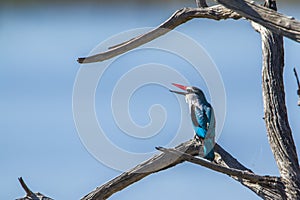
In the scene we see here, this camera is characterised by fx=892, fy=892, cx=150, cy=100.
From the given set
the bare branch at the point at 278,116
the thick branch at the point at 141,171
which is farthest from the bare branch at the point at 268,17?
the thick branch at the point at 141,171

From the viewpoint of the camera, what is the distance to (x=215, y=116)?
3.74 metres

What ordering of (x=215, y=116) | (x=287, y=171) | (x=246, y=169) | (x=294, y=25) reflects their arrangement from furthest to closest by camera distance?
(x=215, y=116), (x=246, y=169), (x=287, y=171), (x=294, y=25)

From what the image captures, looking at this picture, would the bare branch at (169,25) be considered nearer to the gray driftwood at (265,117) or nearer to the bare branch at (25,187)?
the gray driftwood at (265,117)

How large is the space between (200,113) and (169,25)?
96 centimetres

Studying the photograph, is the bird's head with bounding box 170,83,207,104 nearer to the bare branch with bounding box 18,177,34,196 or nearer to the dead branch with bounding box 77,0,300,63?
the dead branch with bounding box 77,0,300,63

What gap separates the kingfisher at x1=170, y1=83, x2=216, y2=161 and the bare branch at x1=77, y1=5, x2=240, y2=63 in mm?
437

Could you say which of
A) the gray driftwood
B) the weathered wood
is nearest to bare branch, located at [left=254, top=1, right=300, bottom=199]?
the gray driftwood

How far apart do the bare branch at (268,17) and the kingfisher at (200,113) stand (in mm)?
711

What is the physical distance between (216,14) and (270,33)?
236 mm

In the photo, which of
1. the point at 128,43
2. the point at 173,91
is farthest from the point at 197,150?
the point at 173,91

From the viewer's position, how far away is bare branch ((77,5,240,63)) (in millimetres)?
3006

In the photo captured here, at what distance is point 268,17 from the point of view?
2633mm

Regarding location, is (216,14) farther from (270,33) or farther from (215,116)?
(215,116)

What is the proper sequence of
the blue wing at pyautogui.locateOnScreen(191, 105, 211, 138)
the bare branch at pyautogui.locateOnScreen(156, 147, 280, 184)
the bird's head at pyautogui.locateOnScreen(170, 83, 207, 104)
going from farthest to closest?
the bird's head at pyautogui.locateOnScreen(170, 83, 207, 104) → the blue wing at pyautogui.locateOnScreen(191, 105, 211, 138) → the bare branch at pyautogui.locateOnScreen(156, 147, 280, 184)
